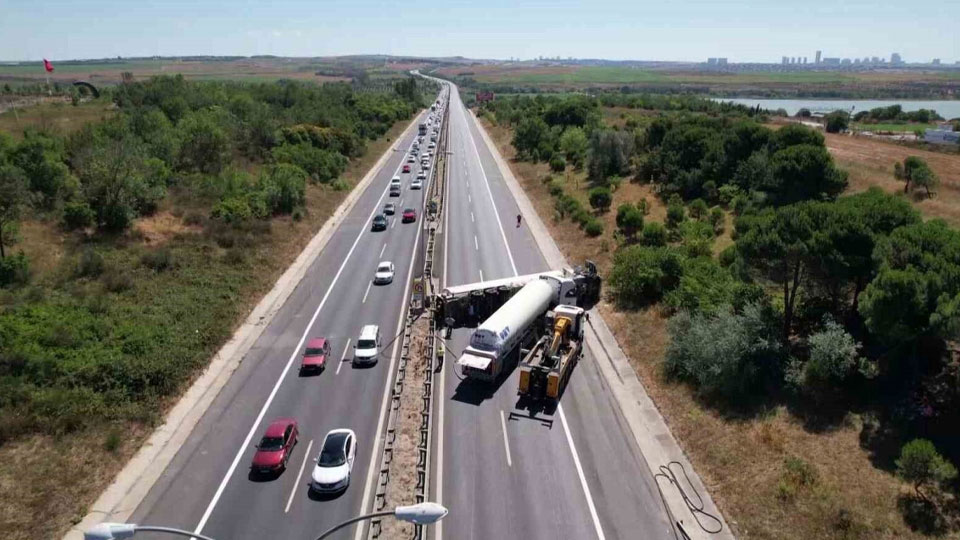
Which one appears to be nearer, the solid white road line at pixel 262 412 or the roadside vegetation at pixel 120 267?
the solid white road line at pixel 262 412

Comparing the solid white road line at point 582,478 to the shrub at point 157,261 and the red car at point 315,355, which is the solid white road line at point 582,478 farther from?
the shrub at point 157,261

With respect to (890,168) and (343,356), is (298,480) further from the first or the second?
(890,168)

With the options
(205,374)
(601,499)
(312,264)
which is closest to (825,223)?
(601,499)

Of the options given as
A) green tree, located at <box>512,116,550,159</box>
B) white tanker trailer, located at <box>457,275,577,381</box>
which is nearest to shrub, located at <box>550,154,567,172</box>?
green tree, located at <box>512,116,550,159</box>

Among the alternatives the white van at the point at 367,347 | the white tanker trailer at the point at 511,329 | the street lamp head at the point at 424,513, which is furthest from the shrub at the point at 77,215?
the street lamp head at the point at 424,513

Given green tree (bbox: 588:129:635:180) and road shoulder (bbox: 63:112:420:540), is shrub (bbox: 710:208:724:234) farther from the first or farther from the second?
road shoulder (bbox: 63:112:420:540)

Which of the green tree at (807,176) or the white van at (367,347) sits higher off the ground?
the green tree at (807,176)

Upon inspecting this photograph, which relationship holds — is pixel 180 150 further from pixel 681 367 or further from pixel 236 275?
pixel 681 367
